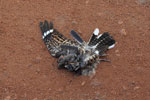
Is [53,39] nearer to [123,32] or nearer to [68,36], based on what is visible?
[68,36]

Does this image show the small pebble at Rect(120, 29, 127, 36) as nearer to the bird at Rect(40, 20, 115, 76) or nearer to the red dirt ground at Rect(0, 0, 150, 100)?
the red dirt ground at Rect(0, 0, 150, 100)

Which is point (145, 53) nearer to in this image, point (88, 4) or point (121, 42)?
point (121, 42)

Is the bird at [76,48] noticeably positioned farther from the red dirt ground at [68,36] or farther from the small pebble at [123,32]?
the small pebble at [123,32]

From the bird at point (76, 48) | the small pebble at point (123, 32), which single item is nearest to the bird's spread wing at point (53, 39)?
the bird at point (76, 48)

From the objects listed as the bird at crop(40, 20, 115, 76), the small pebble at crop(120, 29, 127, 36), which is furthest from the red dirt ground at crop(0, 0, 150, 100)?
the bird at crop(40, 20, 115, 76)

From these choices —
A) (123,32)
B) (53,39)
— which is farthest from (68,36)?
(123,32)

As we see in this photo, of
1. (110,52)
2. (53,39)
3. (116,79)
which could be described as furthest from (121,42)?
(53,39)
